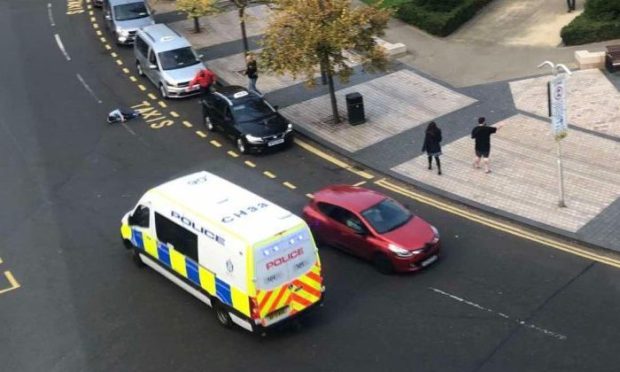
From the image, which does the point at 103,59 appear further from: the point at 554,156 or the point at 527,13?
the point at 554,156

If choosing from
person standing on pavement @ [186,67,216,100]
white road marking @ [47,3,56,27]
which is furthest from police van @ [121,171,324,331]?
white road marking @ [47,3,56,27]

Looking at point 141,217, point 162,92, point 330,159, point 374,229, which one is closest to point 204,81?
point 162,92

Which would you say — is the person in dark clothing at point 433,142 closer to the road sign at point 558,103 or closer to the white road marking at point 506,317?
the road sign at point 558,103

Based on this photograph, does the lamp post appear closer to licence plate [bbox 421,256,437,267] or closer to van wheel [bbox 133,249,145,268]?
licence plate [bbox 421,256,437,267]

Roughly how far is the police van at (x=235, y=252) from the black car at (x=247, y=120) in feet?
24.5

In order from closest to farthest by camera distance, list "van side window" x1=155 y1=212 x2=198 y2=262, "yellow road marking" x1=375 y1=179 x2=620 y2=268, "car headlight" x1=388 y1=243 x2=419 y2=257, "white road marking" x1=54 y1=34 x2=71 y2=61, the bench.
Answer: "van side window" x1=155 y1=212 x2=198 y2=262, "car headlight" x1=388 y1=243 x2=419 y2=257, "yellow road marking" x1=375 y1=179 x2=620 y2=268, the bench, "white road marking" x1=54 y1=34 x2=71 y2=61

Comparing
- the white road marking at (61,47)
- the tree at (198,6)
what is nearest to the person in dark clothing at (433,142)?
the tree at (198,6)

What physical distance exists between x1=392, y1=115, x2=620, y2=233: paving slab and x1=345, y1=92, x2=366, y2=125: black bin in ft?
10.7

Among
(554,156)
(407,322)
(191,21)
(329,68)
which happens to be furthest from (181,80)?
(407,322)

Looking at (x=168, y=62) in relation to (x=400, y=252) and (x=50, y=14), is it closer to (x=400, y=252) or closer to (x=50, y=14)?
(x=400, y=252)

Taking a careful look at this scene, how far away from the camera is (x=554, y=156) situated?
2478 centimetres

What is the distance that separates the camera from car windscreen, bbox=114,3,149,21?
38.4 meters

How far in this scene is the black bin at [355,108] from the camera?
27.6 meters

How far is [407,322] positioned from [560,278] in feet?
12.3
